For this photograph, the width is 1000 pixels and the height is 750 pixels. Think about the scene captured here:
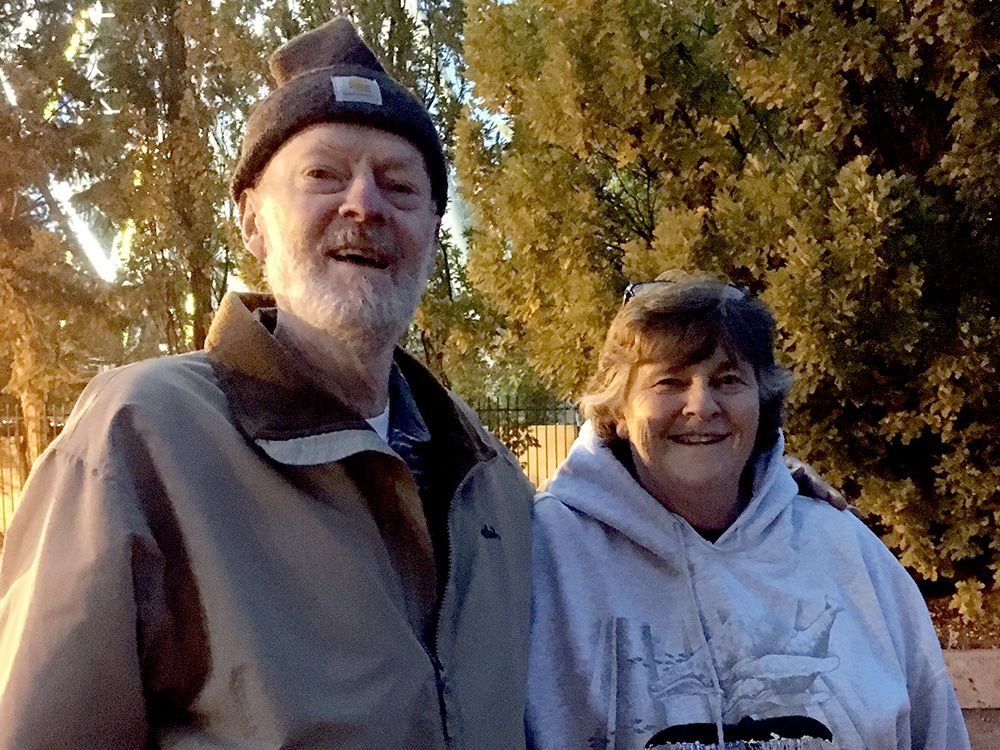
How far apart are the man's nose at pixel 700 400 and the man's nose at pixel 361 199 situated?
3.19ft

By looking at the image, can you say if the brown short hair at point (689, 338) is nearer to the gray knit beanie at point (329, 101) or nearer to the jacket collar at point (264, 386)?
the gray knit beanie at point (329, 101)

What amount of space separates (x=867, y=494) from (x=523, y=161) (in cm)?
363

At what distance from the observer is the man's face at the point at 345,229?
6.03 ft

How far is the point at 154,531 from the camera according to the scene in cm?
138

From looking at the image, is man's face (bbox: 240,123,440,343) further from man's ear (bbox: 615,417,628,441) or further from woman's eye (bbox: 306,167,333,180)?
man's ear (bbox: 615,417,628,441)

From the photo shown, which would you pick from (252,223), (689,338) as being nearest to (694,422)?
(689,338)

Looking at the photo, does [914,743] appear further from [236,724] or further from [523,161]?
[523,161]

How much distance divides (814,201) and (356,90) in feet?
13.3

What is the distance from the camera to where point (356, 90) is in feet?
6.29

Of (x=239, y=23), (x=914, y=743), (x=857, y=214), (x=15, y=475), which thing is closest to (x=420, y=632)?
(x=914, y=743)

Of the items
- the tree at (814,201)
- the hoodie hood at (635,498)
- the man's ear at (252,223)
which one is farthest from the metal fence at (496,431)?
the man's ear at (252,223)

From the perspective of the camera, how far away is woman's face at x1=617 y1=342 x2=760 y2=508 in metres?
2.19

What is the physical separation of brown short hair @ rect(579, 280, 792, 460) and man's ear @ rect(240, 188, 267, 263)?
1.02 m

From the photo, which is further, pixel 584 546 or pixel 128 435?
pixel 584 546
